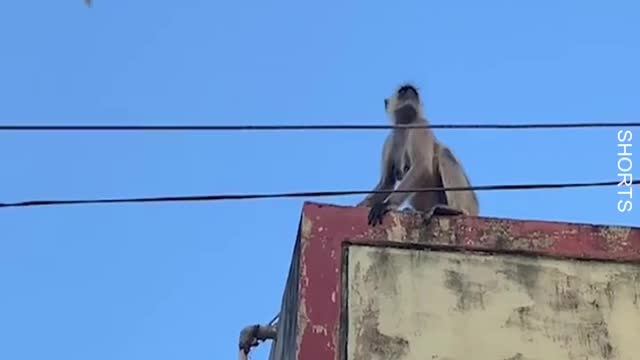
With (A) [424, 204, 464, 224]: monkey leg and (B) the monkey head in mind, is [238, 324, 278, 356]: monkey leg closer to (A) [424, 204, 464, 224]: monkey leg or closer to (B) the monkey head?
(A) [424, 204, 464, 224]: monkey leg

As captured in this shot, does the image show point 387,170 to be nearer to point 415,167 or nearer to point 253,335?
point 415,167

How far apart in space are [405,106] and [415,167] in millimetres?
1321

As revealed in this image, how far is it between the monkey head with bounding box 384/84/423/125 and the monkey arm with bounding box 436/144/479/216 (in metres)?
1.07

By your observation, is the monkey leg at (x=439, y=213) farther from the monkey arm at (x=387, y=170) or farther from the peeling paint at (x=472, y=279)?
the monkey arm at (x=387, y=170)

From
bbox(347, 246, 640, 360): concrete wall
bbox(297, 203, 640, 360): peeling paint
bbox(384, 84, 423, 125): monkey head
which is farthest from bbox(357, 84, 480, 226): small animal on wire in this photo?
bbox(347, 246, 640, 360): concrete wall

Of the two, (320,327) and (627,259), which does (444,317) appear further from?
(627,259)

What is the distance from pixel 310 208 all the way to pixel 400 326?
3.34 ft

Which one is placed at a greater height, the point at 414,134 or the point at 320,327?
the point at 414,134

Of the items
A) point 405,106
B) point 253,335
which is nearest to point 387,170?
point 405,106

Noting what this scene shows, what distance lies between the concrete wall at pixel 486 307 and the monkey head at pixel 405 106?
3889mm

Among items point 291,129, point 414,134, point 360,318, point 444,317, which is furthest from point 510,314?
point 414,134

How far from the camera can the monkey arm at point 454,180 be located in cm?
1062

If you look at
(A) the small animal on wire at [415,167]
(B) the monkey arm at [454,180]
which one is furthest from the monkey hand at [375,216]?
(B) the monkey arm at [454,180]

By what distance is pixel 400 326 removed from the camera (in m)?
8.36
